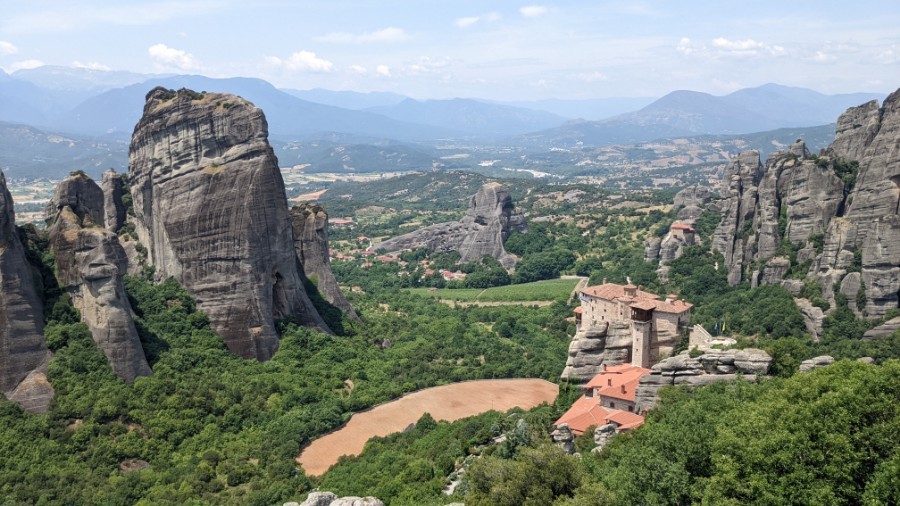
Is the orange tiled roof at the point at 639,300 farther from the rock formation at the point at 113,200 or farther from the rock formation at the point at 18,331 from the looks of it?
the rock formation at the point at 113,200

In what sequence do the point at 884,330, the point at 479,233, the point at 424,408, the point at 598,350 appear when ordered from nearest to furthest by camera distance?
the point at 598,350, the point at 884,330, the point at 424,408, the point at 479,233

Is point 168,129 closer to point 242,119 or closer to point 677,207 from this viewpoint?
point 242,119

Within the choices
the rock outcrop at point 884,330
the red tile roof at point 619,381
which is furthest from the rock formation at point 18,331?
the rock outcrop at point 884,330

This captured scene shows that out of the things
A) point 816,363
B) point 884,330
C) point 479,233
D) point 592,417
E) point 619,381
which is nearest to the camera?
point 816,363

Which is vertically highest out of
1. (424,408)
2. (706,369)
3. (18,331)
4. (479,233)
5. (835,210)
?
(835,210)

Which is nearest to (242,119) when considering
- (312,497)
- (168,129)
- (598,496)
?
(168,129)

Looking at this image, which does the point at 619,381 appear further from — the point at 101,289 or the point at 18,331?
the point at 18,331

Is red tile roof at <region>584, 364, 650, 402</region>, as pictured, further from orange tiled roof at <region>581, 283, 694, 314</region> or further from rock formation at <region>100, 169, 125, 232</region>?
rock formation at <region>100, 169, 125, 232</region>

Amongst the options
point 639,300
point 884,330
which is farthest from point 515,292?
point 639,300
